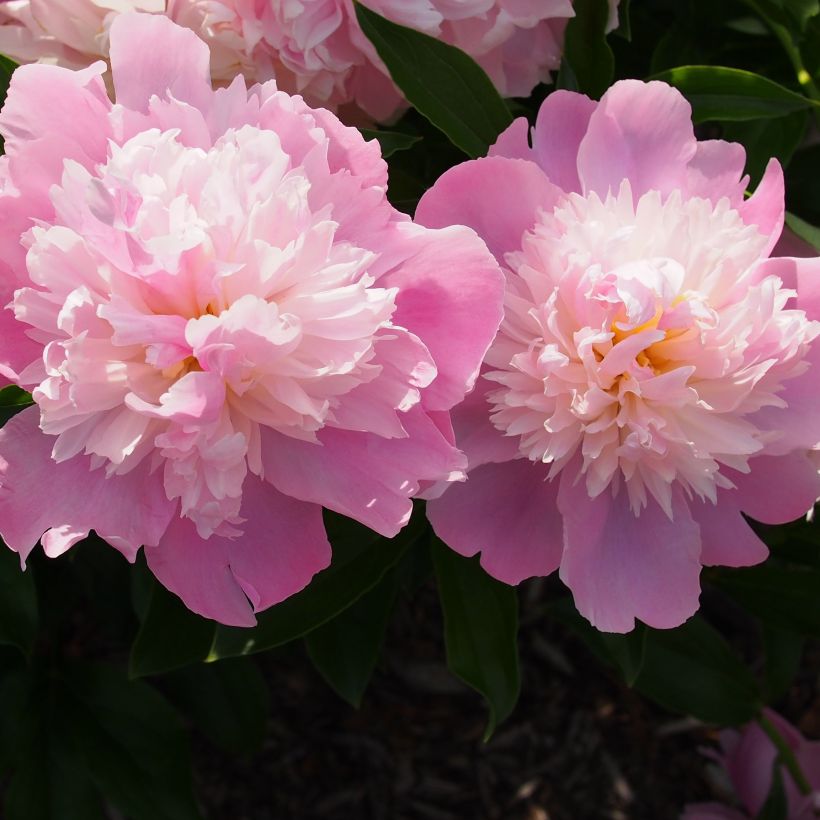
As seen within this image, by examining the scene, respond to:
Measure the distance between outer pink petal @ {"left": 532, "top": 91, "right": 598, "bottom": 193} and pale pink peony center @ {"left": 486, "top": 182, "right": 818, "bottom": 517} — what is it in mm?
44

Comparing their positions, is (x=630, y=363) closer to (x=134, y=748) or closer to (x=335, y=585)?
(x=335, y=585)

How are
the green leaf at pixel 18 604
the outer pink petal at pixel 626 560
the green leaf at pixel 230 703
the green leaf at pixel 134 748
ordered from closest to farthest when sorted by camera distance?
the outer pink petal at pixel 626 560
the green leaf at pixel 18 604
the green leaf at pixel 134 748
the green leaf at pixel 230 703

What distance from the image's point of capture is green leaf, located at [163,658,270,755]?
1.32 m

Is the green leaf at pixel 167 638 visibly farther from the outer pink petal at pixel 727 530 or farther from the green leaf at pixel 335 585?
the outer pink petal at pixel 727 530

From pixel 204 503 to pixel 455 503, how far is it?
0.18 meters

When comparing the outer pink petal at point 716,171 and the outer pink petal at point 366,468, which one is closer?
the outer pink petal at point 366,468

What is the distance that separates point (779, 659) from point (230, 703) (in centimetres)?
72

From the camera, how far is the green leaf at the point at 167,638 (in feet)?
2.96

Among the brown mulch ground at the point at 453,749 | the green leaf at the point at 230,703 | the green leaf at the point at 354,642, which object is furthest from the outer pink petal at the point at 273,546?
the brown mulch ground at the point at 453,749

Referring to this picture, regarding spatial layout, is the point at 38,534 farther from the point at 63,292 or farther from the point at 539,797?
the point at 539,797

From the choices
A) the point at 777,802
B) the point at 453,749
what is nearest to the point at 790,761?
the point at 777,802

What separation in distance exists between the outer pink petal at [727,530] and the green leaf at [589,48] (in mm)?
373

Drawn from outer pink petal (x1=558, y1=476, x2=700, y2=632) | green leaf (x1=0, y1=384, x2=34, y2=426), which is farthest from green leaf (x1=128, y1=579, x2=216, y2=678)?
outer pink petal (x1=558, y1=476, x2=700, y2=632)

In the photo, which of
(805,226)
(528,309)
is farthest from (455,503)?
(805,226)
